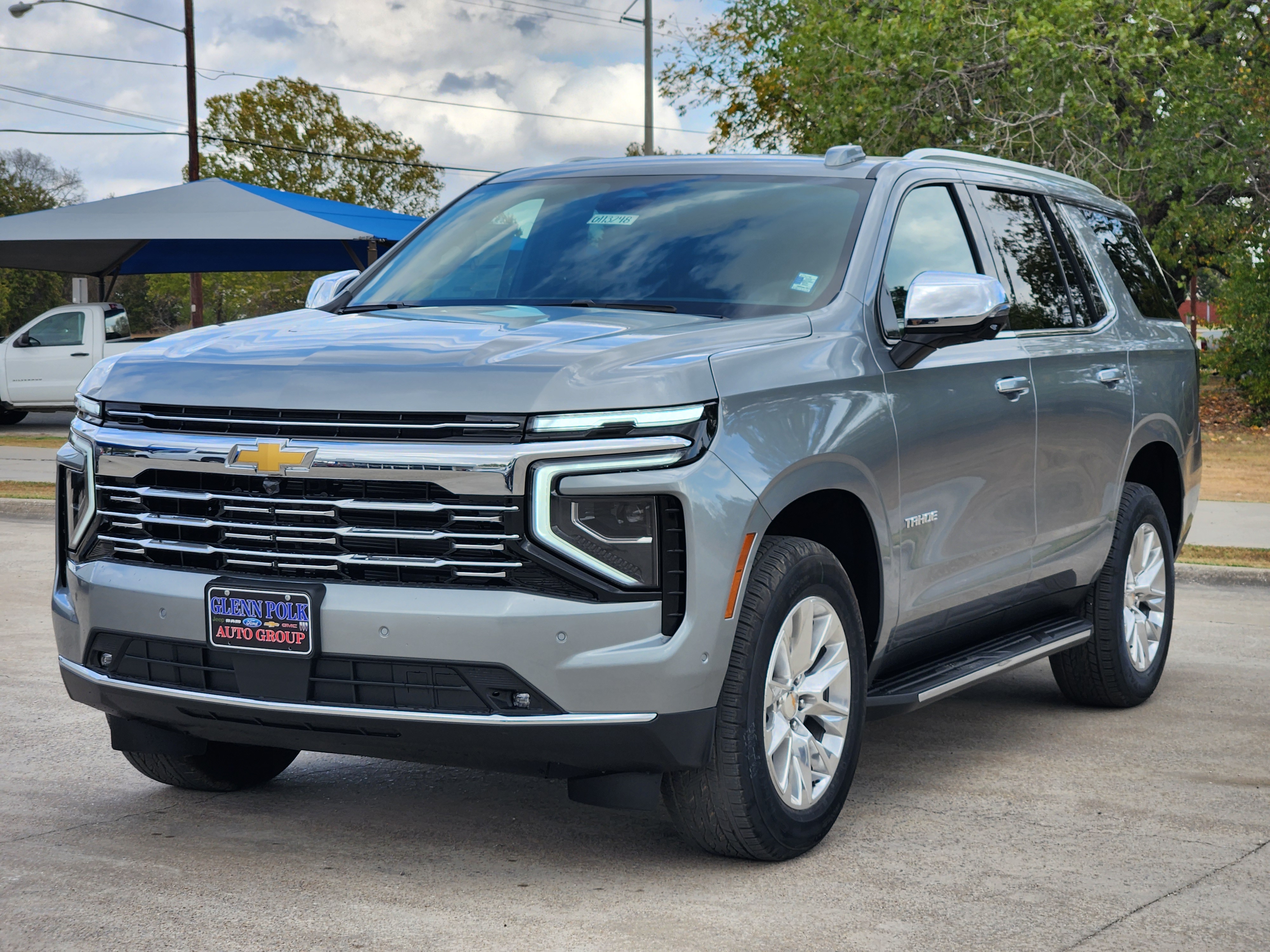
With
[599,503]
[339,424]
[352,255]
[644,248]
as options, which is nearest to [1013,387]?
[644,248]

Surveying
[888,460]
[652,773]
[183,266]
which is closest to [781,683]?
[652,773]

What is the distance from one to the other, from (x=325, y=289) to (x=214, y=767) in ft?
5.82

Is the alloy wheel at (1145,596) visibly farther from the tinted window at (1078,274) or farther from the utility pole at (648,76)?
the utility pole at (648,76)

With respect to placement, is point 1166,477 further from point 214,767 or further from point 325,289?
point 214,767

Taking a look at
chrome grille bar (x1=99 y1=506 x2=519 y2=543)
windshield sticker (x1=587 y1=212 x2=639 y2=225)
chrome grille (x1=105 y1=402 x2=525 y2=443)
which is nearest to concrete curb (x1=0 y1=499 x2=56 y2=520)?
windshield sticker (x1=587 y1=212 x2=639 y2=225)

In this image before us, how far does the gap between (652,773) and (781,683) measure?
48 centimetres

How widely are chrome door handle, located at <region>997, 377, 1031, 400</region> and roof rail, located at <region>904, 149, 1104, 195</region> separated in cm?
85

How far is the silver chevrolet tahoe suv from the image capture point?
3.75 meters

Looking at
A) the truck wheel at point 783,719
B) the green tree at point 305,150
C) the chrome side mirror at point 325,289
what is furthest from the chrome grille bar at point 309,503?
Answer: the green tree at point 305,150

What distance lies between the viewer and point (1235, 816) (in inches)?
193

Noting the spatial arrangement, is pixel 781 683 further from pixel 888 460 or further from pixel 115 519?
pixel 115 519

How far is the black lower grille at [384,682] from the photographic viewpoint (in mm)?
3762

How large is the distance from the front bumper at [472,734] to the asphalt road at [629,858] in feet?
1.25

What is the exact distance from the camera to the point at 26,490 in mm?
14531
